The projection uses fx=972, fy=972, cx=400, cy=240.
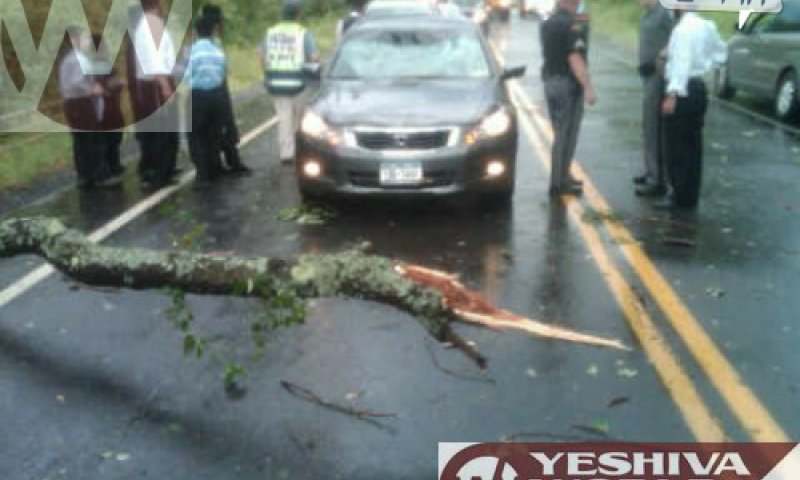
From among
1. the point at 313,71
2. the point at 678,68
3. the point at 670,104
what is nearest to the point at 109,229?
the point at 313,71

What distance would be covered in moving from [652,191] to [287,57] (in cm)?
413

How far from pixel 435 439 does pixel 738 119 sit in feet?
38.4

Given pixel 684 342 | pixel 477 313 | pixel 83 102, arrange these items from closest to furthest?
pixel 477 313
pixel 684 342
pixel 83 102

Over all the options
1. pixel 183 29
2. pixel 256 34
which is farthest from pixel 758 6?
pixel 256 34

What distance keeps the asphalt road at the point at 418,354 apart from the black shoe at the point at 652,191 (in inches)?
12.0

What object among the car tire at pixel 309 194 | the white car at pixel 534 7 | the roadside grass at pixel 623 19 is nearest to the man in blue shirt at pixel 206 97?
the car tire at pixel 309 194

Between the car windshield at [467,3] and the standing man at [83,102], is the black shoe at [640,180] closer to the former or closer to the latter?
the standing man at [83,102]

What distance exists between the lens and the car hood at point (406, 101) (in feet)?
26.7

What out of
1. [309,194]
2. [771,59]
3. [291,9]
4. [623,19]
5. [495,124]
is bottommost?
[623,19]

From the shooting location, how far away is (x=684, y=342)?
5488 mm

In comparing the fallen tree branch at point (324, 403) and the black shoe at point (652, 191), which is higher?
the fallen tree branch at point (324, 403)

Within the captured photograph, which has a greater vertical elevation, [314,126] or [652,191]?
[314,126]

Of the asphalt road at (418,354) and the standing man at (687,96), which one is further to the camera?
the standing man at (687,96)

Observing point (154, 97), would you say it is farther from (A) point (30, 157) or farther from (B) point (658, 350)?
(B) point (658, 350)
